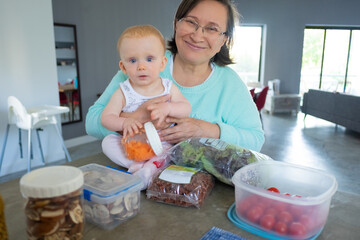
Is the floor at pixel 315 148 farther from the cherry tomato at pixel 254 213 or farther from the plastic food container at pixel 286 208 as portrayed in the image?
the cherry tomato at pixel 254 213

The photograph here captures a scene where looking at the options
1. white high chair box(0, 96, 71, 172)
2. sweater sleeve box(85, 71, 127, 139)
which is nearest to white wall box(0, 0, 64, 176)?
white high chair box(0, 96, 71, 172)

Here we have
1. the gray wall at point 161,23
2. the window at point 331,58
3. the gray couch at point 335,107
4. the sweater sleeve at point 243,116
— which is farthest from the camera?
the window at point 331,58

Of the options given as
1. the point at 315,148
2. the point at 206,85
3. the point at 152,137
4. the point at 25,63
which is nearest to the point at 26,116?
the point at 25,63

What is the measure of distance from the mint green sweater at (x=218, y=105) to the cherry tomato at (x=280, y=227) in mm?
629

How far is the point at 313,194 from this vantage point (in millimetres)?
827

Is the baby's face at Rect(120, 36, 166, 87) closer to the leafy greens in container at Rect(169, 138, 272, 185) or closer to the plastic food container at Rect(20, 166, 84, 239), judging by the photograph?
the leafy greens in container at Rect(169, 138, 272, 185)

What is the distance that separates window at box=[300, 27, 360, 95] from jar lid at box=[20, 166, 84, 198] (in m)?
9.31

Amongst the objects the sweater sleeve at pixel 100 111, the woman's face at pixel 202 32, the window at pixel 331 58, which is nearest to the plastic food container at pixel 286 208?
the woman's face at pixel 202 32

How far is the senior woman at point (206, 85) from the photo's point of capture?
121 centimetres

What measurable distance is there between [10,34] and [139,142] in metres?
3.11

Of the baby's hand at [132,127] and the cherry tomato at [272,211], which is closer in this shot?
the cherry tomato at [272,211]

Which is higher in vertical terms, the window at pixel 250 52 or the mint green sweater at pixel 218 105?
the window at pixel 250 52

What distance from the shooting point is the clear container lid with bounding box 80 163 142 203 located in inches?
26.5

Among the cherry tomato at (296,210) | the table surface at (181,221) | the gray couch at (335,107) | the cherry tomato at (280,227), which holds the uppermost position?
the cherry tomato at (296,210)
